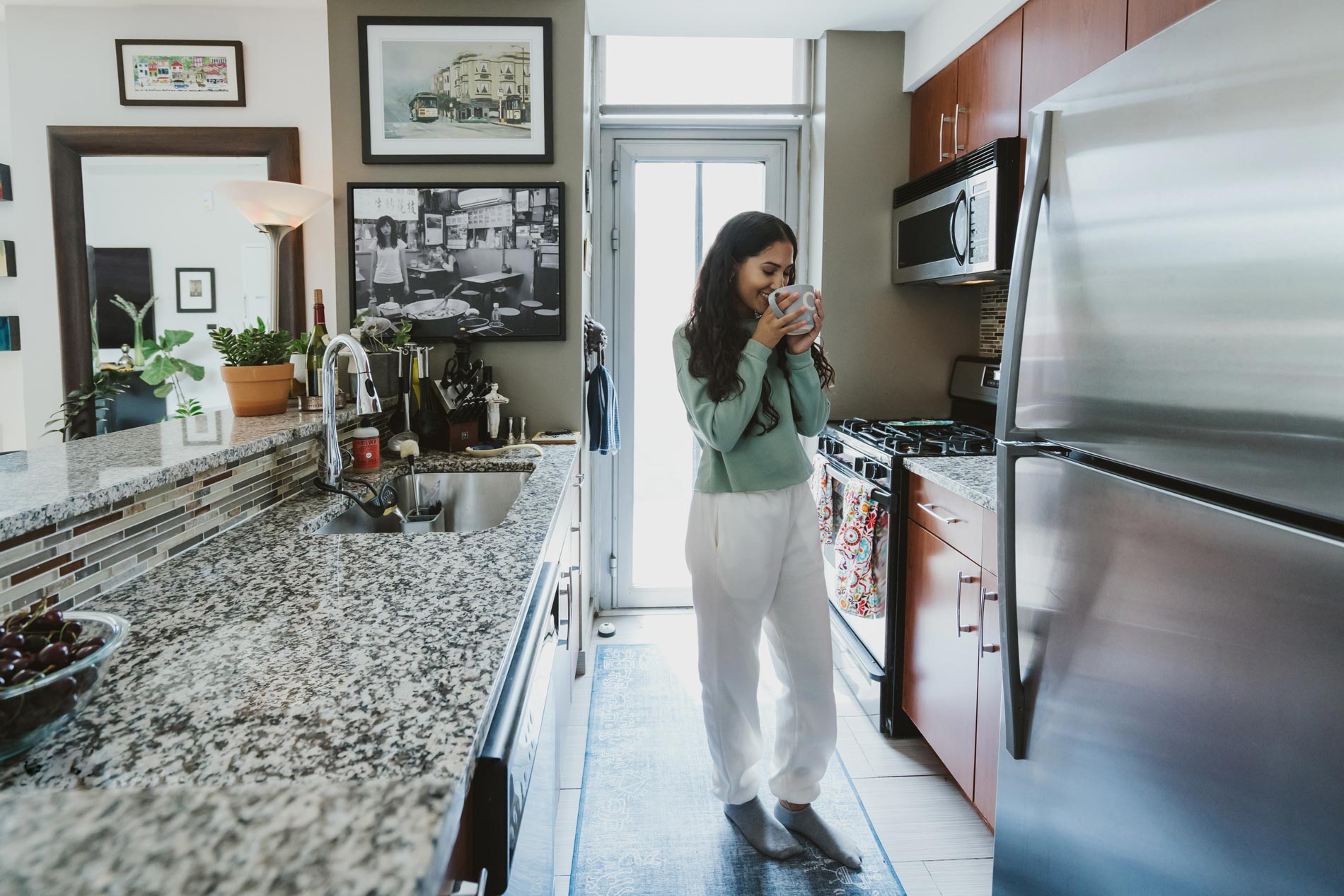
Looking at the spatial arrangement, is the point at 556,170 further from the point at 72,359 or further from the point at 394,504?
the point at 72,359

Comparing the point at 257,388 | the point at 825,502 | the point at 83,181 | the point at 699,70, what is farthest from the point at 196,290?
A: the point at 825,502

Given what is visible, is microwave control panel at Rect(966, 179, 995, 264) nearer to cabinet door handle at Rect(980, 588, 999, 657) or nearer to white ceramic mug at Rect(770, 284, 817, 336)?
white ceramic mug at Rect(770, 284, 817, 336)

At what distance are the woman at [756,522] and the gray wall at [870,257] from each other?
4.37 ft

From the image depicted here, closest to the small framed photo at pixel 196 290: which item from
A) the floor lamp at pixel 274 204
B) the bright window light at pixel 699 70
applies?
the floor lamp at pixel 274 204

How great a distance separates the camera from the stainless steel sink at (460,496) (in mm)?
2041

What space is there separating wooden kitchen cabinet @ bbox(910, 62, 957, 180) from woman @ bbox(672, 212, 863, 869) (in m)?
1.33

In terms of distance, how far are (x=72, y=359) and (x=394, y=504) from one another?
7.70 ft

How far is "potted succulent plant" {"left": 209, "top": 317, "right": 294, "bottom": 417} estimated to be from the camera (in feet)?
5.94

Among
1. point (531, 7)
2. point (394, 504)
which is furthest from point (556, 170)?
point (394, 504)

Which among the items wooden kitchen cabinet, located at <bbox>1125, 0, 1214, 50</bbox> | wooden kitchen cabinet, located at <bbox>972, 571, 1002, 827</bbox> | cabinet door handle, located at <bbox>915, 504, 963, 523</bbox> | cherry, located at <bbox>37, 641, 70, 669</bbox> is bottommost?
wooden kitchen cabinet, located at <bbox>972, 571, 1002, 827</bbox>

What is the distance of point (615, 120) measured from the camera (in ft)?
10.8

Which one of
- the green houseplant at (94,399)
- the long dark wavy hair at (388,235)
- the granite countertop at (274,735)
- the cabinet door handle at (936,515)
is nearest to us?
the granite countertop at (274,735)

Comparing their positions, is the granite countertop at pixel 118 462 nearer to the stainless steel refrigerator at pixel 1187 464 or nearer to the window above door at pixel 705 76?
the stainless steel refrigerator at pixel 1187 464

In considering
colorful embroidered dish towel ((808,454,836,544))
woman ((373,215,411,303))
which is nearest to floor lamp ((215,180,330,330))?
woman ((373,215,411,303))
